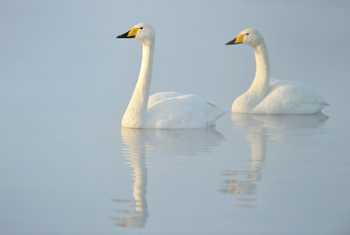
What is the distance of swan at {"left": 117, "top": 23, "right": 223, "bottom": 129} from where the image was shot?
11914 mm

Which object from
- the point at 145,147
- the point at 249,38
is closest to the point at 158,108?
the point at 145,147

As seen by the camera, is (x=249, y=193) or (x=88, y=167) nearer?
(x=249, y=193)

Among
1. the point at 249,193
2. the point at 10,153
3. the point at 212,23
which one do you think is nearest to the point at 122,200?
the point at 249,193

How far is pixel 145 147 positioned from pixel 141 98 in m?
1.43

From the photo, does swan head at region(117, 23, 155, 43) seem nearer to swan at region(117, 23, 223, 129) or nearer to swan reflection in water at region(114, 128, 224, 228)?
swan at region(117, 23, 223, 129)

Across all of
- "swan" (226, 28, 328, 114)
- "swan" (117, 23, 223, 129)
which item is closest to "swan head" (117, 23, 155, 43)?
"swan" (117, 23, 223, 129)

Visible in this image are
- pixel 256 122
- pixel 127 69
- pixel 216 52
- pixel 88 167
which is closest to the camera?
pixel 88 167

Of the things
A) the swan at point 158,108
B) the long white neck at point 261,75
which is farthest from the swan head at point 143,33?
the long white neck at point 261,75

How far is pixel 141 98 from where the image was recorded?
11.9 meters

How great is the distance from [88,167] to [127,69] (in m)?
8.82

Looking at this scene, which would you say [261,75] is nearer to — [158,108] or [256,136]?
[158,108]

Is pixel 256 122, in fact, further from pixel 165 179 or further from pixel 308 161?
pixel 165 179

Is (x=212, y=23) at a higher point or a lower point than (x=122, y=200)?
higher

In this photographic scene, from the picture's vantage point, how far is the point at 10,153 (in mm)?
10211
